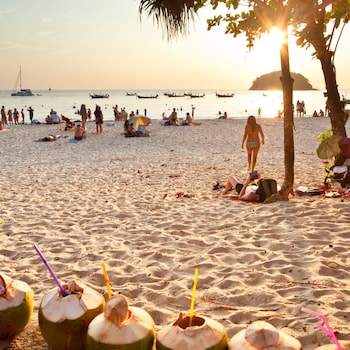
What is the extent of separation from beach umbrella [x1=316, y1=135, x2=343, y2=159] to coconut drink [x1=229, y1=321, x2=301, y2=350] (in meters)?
6.76

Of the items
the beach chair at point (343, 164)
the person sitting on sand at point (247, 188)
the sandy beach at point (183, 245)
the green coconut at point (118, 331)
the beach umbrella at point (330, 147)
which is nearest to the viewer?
the green coconut at point (118, 331)

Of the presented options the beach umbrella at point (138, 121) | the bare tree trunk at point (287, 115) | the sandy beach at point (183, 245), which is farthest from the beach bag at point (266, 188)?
the beach umbrella at point (138, 121)

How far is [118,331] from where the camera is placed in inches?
60.8

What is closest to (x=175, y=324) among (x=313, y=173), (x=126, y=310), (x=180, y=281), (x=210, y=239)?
(x=126, y=310)

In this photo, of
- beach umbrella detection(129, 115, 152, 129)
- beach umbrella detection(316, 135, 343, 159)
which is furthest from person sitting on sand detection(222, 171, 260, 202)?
beach umbrella detection(129, 115, 152, 129)

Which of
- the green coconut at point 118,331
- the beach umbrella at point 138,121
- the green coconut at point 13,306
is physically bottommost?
the green coconut at point 13,306

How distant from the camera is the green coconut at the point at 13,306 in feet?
6.50

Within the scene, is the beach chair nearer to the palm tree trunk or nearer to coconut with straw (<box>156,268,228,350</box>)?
the palm tree trunk

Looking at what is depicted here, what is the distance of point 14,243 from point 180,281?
2.54 meters

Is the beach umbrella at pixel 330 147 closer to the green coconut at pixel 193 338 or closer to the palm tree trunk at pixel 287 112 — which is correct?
the palm tree trunk at pixel 287 112

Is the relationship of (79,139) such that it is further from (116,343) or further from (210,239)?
(116,343)

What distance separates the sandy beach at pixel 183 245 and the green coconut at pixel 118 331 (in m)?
0.74

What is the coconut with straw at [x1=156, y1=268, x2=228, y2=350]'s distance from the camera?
144cm

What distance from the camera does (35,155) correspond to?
653 inches
